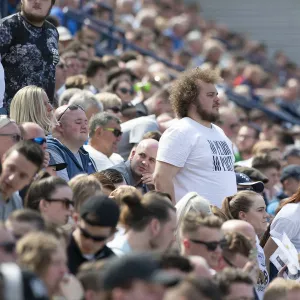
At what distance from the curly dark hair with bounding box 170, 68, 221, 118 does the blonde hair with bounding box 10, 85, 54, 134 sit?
3.60ft

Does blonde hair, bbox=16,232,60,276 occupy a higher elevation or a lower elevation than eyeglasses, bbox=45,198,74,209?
higher

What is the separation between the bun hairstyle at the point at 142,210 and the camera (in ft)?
20.0

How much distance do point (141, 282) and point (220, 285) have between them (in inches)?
52.1

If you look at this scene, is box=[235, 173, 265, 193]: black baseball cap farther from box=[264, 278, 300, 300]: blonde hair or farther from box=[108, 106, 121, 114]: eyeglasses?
box=[264, 278, 300, 300]: blonde hair

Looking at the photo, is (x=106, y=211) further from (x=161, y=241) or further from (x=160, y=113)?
(x=160, y=113)

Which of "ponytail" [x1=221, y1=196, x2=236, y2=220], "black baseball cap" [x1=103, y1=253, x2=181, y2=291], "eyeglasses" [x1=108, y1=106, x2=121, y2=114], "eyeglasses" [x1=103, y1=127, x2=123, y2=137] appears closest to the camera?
"black baseball cap" [x1=103, y1=253, x2=181, y2=291]

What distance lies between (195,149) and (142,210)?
2191mm

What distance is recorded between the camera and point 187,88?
8.45m

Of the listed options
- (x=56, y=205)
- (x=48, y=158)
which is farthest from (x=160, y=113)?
(x=56, y=205)

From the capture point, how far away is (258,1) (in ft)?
92.4

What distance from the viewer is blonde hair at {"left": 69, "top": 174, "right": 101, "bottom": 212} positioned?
6.58 m

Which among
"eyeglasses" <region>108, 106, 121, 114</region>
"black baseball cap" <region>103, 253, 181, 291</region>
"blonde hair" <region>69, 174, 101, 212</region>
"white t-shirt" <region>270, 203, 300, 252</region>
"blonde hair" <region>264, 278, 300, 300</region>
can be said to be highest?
"black baseball cap" <region>103, 253, 181, 291</region>

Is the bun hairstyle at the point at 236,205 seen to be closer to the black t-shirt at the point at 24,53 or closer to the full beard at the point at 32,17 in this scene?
the black t-shirt at the point at 24,53

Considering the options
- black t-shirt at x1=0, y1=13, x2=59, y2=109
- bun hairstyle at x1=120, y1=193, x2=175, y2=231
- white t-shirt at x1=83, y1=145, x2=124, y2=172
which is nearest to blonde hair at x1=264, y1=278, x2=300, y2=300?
bun hairstyle at x1=120, y1=193, x2=175, y2=231
